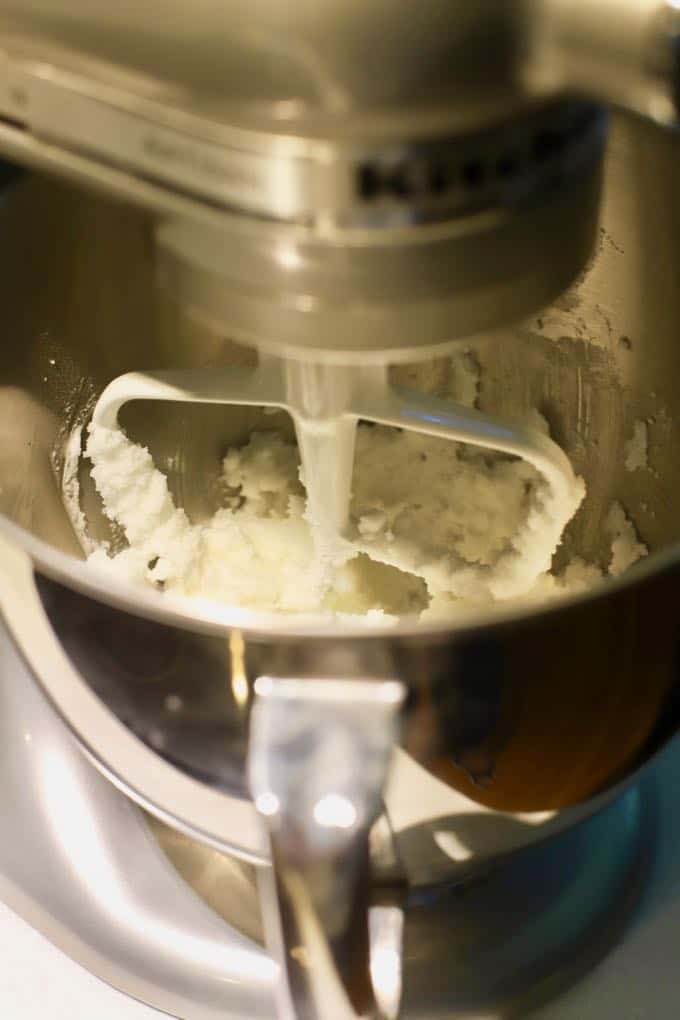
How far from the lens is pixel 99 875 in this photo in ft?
1.51

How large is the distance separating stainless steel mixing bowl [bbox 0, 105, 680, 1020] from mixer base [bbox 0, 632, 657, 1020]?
0.09 m

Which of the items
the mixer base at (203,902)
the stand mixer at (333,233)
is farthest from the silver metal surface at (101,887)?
the stand mixer at (333,233)

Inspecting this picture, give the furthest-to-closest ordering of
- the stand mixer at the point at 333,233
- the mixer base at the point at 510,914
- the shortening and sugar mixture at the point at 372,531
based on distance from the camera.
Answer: the shortening and sugar mixture at the point at 372,531 < the mixer base at the point at 510,914 < the stand mixer at the point at 333,233

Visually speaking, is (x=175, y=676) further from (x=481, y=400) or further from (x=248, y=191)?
(x=481, y=400)

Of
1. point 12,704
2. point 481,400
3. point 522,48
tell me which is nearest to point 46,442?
point 12,704

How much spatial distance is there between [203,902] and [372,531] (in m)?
0.22

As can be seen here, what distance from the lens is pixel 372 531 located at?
0.60m

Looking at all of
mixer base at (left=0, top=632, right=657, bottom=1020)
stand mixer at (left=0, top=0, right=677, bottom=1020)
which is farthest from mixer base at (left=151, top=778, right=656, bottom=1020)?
stand mixer at (left=0, top=0, right=677, bottom=1020)

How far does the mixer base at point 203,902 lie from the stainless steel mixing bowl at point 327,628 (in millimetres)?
93

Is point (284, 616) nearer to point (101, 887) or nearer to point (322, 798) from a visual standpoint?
point (322, 798)

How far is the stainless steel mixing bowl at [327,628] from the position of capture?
11.3 inches

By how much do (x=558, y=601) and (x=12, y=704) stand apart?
0.28 meters

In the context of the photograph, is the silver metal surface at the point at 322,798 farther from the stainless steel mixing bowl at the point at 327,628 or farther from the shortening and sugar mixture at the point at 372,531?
the shortening and sugar mixture at the point at 372,531

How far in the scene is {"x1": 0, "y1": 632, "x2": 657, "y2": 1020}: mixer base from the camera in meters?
0.44
